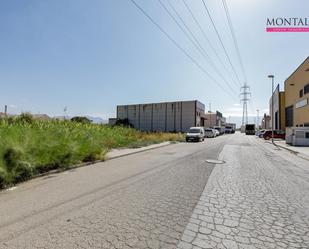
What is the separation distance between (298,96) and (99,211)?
4421 centimetres

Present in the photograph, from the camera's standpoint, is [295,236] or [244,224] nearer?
[295,236]

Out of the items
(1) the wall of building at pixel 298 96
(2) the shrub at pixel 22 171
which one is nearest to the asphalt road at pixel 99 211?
(2) the shrub at pixel 22 171

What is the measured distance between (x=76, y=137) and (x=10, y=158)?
17.9ft

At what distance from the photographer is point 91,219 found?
4.89m

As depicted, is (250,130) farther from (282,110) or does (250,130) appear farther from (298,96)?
(298,96)

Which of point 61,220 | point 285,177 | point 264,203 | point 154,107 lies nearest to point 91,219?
point 61,220

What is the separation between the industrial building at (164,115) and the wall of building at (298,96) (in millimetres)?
20497

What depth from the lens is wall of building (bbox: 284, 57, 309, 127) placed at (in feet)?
122

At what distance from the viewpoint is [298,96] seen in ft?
138

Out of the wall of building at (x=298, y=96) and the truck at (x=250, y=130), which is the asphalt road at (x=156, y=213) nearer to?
the wall of building at (x=298, y=96)

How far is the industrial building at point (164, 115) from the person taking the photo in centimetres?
6419

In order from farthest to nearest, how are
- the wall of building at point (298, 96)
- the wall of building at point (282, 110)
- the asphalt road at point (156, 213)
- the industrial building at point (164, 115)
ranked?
the industrial building at point (164, 115), the wall of building at point (282, 110), the wall of building at point (298, 96), the asphalt road at point (156, 213)

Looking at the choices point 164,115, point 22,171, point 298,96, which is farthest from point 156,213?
point 164,115

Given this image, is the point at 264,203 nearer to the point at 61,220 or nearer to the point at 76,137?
the point at 61,220
